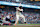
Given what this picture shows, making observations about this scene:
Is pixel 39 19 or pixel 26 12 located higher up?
pixel 26 12

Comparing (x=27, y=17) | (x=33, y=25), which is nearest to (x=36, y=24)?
(x=33, y=25)

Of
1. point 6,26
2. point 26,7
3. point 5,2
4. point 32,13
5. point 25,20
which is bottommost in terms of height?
point 6,26

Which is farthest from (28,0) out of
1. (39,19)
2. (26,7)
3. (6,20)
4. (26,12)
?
(6,20)

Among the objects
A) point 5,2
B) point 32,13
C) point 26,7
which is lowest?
point 32,13

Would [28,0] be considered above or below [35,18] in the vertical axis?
above

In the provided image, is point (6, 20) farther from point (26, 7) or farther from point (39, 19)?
point (39, 19)

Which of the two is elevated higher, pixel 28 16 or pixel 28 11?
pixel 28 11

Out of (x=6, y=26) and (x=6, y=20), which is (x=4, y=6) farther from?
(x=6, y=26)
